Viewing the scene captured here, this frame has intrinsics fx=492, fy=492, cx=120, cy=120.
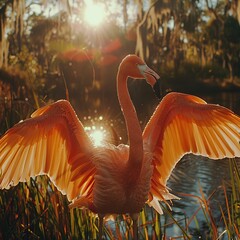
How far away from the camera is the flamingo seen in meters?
3.04

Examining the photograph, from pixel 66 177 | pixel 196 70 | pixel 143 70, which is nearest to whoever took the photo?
pixel 143 70

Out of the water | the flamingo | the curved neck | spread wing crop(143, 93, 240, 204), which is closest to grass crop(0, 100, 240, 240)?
the flamingo

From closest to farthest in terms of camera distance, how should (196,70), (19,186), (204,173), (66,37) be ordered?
(19,186), (204,173), (196,70), (66,37)

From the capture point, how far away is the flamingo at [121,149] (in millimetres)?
3039

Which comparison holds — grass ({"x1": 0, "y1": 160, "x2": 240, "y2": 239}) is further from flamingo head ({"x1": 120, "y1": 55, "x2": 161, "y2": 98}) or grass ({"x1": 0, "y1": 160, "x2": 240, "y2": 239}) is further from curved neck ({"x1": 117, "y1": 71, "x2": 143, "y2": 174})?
flamingo head ({"x1": 120, "y1": 55, "x2": 161, "y2": 98})

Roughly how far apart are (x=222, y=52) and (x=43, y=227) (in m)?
28.4

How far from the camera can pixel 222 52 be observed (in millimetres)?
30703

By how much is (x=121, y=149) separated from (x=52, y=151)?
1.60ft

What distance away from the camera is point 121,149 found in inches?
129

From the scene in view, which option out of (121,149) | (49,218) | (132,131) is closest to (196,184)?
(49,218)

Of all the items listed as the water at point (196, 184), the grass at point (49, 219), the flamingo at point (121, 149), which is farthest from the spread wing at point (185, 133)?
the water at point (196, 184)

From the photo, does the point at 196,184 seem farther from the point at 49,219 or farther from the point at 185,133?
the point at 49,219

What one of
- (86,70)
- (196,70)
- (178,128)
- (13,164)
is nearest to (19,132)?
(13,164)

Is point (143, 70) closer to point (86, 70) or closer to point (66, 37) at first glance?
point (86, 70)
